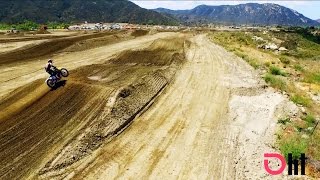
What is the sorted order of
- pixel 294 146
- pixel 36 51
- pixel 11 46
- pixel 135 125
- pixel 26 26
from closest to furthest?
pixel 294 146 < pixel 135 125 < pixel 36 51 < pixel 11 46 < pixel 26 26

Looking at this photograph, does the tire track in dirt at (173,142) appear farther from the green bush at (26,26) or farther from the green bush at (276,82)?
the green bush at (26,26)

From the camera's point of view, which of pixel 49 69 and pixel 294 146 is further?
pixel 49 69

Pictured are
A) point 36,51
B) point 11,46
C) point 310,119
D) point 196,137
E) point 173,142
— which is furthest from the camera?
point 11,46

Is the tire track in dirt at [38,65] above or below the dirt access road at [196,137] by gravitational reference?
above

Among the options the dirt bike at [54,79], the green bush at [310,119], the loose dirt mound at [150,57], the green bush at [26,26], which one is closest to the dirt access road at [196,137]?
the green bush at [310,119]

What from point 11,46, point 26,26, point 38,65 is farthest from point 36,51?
point 26,26

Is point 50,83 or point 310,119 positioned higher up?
point 50,83

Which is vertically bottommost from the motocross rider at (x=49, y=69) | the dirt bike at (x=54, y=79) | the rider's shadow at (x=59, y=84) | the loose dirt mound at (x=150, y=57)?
the loose dirt mound at (x=150, y=57)

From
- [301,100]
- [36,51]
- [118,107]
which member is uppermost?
[118,107]

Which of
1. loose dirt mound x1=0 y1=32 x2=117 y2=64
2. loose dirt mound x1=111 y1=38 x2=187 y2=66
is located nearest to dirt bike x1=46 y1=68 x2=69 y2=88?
loose dirt mound x1=111 y1=38 x2=187 y2=66

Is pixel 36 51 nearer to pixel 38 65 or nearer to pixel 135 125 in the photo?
pixel 38 65
